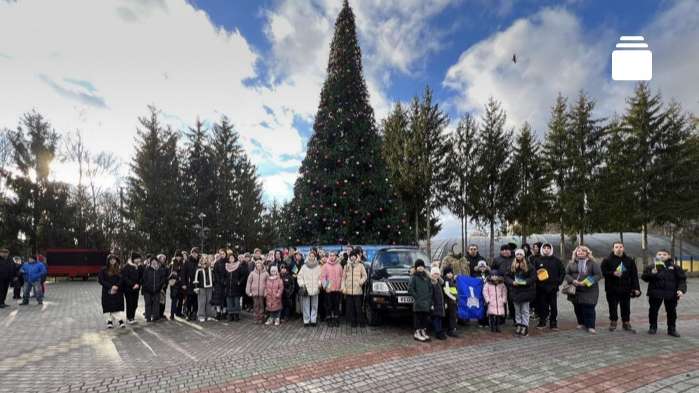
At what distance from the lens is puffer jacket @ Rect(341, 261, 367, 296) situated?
884 centimetres

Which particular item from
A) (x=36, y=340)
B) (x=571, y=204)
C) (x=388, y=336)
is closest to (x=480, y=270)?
(x=388, y=336)

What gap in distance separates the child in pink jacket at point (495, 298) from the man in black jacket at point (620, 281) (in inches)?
80.5

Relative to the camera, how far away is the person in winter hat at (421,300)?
7391 mm

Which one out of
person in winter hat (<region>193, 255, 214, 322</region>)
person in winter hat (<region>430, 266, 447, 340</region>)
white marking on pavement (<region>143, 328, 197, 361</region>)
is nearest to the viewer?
white marking on pavement (<region>143, 328, 197, 361</region>)

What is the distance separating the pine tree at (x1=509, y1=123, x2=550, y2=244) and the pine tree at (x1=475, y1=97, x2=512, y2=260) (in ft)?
2.21

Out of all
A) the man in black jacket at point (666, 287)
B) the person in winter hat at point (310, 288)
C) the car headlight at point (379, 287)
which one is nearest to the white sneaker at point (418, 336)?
the car headlight at point (379, 287)

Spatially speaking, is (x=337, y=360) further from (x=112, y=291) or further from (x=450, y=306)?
(x=112, y=291)

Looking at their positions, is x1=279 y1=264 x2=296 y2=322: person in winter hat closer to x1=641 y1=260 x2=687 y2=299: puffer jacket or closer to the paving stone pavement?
the paving stone pavement

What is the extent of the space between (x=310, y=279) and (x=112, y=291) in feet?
15.1

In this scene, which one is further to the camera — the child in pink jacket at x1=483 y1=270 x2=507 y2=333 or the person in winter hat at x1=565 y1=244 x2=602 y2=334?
the child in pink jacket at x1=483 y1=270 x2=507 y2=333

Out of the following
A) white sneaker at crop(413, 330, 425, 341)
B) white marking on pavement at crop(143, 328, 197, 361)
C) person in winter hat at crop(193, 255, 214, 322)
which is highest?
person in winter hat at crop(193, 255, 214, 322)

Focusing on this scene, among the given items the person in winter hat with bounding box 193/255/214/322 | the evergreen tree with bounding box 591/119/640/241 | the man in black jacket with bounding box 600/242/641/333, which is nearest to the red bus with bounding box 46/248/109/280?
the person in winter hat with bounding box 193/255/214/322

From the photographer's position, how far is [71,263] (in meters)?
27.0

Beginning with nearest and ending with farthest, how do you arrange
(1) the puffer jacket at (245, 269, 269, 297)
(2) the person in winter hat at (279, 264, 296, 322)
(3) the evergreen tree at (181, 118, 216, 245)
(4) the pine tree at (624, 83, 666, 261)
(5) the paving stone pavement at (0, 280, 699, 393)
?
(5) the paving stone pavement at (0, 280, 699, 393)
(1) the puffer jacket at (245, 269, 269, 297)
(2) the person in winter hat at (279, 264, 296, 322)
(4) the pine tree at (624, 83, 666, 261)
(3) the evergreen tree at (181, 118, 216, 245)
